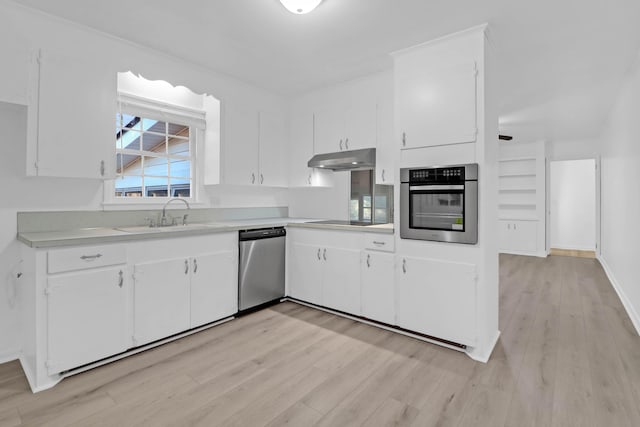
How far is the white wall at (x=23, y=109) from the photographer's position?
7.32 feet

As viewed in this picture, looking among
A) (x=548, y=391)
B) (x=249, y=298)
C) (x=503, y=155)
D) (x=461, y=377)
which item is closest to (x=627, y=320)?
(x=548, y=391)

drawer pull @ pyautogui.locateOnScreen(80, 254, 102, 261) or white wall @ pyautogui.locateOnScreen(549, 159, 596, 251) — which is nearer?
drawer pull @ pyautogui.locateOnScreen(80, 254, 102, 261)

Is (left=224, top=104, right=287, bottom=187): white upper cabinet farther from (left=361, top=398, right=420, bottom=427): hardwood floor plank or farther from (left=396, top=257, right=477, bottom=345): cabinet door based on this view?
(left=361, top=398, right=420, bottom=427): hardwood floor plank

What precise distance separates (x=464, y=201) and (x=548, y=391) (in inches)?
52.7

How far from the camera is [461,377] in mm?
2236

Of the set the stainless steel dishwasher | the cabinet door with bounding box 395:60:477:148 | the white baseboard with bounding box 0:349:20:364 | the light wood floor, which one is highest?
the cabinet door with bounding box 395:60:477:148

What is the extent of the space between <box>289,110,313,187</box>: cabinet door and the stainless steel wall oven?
1529 millimetres

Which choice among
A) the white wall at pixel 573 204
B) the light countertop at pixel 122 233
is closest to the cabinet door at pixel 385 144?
the light countertop at pixel 122 233

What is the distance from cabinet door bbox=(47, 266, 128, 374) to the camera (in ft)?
6.92

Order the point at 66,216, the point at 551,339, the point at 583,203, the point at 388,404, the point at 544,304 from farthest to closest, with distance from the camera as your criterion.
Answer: the point at 583,203, the point at 544,304, the point at 551,339, the point at 66,216, the point at 388,404

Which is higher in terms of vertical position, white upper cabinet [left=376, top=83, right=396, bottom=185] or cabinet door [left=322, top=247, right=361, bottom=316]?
white upper cabinet [left=376, top=83, right=396, bottom=185]

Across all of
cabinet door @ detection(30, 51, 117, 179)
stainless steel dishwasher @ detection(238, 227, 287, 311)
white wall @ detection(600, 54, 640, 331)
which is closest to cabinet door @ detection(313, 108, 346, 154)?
stainless steel dishwasher @ detection(238, 227, 287, 311)

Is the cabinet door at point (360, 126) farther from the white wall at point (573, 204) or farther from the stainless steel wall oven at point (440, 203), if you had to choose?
the white wall at point (573, 204)

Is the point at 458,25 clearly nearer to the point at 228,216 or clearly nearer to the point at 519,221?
the point at 228,216
